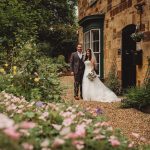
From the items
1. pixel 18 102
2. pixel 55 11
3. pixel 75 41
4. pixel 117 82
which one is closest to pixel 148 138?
pixel 18 102

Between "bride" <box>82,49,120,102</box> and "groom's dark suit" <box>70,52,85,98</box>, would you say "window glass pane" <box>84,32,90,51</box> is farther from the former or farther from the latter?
"bride" <box>82,49,120,102</box>

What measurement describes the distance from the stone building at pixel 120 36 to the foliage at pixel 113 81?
16 centimetres

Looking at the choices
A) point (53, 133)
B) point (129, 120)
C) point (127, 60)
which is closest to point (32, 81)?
point (129, 120)

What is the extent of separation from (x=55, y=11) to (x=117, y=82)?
2057 cm

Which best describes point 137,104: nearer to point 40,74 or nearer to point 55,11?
point 40,74

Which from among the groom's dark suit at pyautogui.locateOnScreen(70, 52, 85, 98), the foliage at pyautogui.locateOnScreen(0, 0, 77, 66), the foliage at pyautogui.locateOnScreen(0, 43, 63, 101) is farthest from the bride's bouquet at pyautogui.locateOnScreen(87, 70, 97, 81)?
the foliage at pyautogui.locateOnScreen(0, 0, 77, 66)

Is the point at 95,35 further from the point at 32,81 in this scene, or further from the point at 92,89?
the point at 32,81

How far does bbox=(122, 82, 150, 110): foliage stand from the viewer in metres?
9.76

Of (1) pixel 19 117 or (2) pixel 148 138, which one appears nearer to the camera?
(1) pixel 19 117

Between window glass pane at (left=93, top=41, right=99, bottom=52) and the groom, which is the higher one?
window glass pane at (left=93, top=41, right=99, bottom=52)

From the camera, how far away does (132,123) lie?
8.33 meters

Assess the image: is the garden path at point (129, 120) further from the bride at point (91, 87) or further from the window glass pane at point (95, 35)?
the window glass pane at point (95, 35)

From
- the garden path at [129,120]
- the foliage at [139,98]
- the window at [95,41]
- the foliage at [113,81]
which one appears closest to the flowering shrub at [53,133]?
the garden path at [129,120]

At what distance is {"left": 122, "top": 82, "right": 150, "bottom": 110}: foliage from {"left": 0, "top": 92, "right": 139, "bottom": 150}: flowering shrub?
5.63 m
